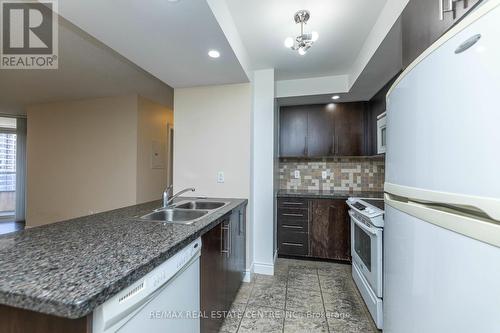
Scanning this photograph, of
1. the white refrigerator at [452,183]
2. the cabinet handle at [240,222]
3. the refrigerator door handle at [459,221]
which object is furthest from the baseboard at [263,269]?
the refrigerator door handle at [459,221]

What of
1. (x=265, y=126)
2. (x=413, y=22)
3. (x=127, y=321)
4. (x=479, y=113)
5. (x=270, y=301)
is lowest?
(x=270, y=301)

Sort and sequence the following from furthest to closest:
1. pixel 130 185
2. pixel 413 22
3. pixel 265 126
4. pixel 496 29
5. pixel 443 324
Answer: pixel 130 185
pixel 265 126
pixel 413 22
pixel 443 324
pixel 496 29

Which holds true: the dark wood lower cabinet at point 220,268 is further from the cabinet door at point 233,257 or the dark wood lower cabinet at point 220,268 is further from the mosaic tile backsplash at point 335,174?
the mosaic tile backsplash at point 335,174

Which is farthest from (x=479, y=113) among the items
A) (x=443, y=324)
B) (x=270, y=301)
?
(x=270, y=301)

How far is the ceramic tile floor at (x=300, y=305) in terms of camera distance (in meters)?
1.76

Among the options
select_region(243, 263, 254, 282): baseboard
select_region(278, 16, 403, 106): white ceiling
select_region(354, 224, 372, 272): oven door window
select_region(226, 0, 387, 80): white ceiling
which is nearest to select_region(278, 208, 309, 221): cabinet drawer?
select_region(354, 224, 372, 272): oven door window

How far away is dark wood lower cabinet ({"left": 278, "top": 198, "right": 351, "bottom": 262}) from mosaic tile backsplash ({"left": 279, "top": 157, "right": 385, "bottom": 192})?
0.59m

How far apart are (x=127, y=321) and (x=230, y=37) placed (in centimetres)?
190

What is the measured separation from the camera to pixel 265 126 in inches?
109

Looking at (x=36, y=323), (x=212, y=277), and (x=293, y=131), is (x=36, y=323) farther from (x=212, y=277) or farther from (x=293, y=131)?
(x=293, y=131)

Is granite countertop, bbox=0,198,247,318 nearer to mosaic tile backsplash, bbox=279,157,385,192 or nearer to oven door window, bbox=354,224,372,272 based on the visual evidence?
oven door window, bbox=354,224,372,272

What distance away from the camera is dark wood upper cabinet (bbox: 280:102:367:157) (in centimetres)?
328

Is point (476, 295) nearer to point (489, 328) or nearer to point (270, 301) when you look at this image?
point (489, 328)

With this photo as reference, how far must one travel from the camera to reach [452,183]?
0.62m
